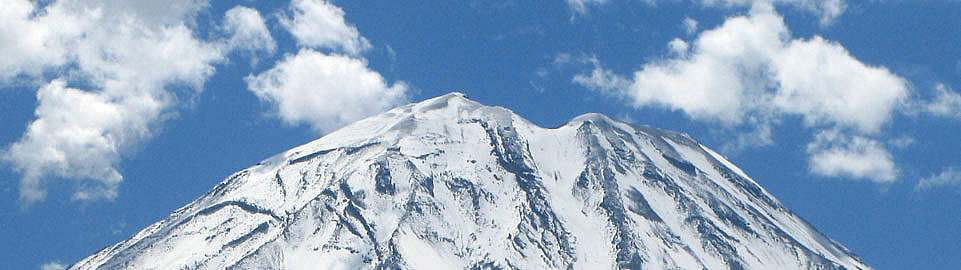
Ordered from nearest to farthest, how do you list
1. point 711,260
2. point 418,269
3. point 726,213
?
point 418,269 → point 711,260 → point 726,213

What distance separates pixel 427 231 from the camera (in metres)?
177

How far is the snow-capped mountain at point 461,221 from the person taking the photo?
17325 centimetres

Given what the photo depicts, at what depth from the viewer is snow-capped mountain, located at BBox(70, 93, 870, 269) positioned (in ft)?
568

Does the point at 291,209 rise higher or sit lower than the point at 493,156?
lower

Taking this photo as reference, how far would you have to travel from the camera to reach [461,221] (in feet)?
590

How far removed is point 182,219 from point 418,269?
34.8 metres

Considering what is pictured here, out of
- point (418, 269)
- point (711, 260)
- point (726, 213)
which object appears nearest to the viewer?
point (418, 269)

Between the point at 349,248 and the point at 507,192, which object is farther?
the point at 507,192

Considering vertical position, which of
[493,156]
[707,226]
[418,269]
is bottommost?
[418,269]

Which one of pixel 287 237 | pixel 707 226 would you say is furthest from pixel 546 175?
pixel 287 237

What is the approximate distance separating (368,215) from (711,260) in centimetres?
3736

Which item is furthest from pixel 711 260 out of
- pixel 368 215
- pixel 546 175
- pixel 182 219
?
pixel 182 219

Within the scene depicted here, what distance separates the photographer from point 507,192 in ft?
618

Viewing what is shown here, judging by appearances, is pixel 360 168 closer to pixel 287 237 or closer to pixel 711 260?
pixel 287 237
